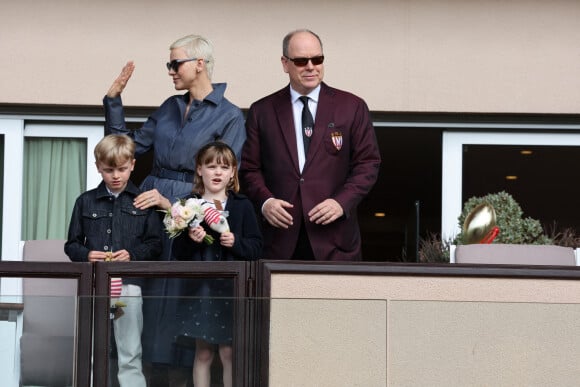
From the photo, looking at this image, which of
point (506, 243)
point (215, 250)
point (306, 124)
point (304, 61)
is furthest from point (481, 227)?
point (215, 250)

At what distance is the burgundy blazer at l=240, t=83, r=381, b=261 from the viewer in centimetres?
929

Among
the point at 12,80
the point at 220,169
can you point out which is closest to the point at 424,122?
the point at 12,80

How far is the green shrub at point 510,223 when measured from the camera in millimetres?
11133

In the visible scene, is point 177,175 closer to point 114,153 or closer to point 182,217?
point 114,153

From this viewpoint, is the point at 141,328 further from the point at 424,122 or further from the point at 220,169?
the point at 424,122

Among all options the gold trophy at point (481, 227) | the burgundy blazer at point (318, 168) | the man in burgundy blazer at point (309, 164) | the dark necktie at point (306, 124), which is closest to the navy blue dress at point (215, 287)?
the man in burgundy blazer at point (309, 164)

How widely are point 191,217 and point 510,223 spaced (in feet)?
10.6

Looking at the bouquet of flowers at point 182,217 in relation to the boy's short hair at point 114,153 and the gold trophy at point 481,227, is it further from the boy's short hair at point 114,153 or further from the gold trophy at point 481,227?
the gold trophy at point 481,227

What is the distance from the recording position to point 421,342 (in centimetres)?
875

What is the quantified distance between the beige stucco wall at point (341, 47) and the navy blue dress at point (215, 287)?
141 inches

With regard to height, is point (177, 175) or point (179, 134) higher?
point (179, 134)

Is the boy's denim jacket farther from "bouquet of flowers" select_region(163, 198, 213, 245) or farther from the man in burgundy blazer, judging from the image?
the man in burgundy blazer

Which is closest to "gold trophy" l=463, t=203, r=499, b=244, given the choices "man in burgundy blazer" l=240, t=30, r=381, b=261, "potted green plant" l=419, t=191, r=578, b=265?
"potted green plant" l=419, t=191, r=578, b=265

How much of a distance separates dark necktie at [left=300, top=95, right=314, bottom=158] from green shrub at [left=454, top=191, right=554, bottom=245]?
74.3 inches
